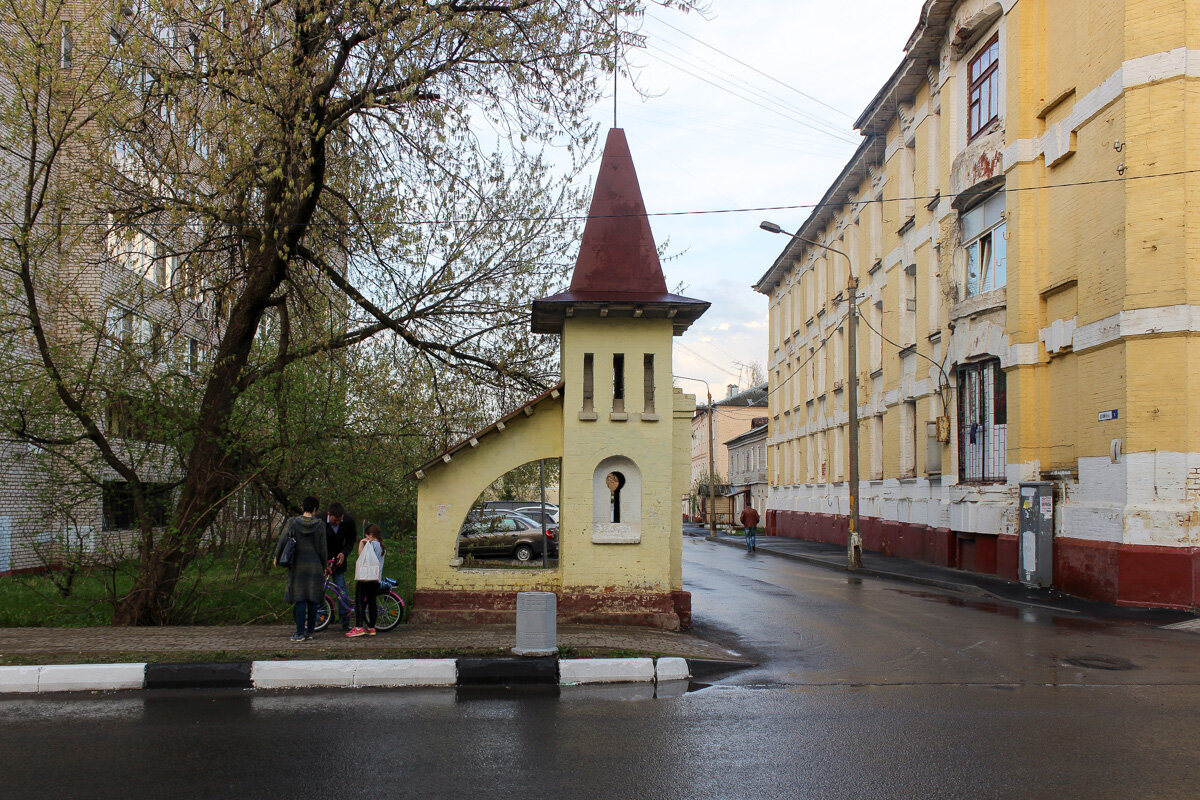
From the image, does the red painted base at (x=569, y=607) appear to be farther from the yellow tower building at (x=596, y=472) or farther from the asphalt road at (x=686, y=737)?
the asphalt road at (x=686, y=737)

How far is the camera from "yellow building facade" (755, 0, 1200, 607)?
15406 mm

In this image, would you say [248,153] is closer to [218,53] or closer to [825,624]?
[218,53]

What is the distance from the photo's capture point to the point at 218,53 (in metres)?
11.1

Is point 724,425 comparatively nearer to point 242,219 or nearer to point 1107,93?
point 1107,93

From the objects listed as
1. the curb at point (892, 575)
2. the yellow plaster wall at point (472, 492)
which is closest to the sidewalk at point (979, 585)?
the curb at point (892, 575)

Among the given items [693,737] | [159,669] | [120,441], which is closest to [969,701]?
[693,737]

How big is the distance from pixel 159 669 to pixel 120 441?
5.49 meters

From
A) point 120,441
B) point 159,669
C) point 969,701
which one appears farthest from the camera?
point 120,441

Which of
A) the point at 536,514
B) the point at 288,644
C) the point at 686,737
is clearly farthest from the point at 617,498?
the point at 536,514

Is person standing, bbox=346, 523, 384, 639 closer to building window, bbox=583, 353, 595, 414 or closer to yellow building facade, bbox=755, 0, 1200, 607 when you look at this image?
building window, bbox=583, 353, 595, 414

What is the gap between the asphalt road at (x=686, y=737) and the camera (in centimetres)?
572

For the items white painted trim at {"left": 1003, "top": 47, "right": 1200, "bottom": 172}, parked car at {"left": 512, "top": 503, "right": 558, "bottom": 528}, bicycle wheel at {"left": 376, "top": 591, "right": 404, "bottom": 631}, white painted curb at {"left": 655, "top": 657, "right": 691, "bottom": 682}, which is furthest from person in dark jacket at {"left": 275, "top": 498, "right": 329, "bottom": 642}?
parked car at {"left": 512, "top": 503, "right": 558, "bottom": 528}

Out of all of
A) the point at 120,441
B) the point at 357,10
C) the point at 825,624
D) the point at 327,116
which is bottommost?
the point at 825,624

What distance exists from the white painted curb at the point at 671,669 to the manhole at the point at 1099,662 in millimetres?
4210
